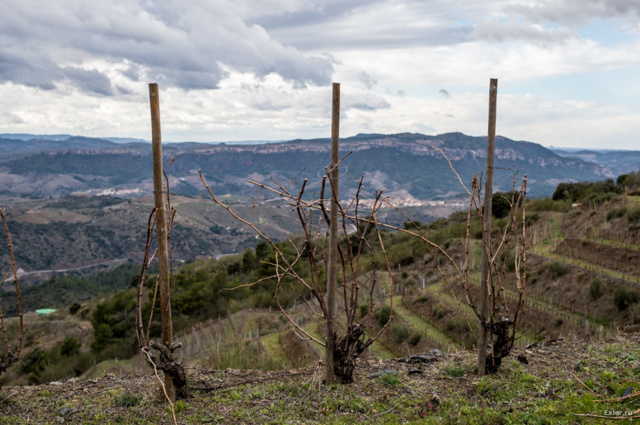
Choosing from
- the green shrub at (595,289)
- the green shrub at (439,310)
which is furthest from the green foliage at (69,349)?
the green shrub at (595,289)

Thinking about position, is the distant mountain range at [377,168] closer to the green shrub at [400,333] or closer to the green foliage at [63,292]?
the green foliage at [63,292]

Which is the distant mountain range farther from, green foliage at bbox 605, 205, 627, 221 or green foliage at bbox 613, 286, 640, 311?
green foliage at bbox 613, 286, 640, 311

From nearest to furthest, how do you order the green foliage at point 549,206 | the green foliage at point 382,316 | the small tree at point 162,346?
the small tree at point 162,346 < the green foliage at point 382,316 < the green foliage at point 549,206

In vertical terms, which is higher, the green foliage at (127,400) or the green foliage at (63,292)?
the green foliage at (127,400)

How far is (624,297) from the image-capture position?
388 inches

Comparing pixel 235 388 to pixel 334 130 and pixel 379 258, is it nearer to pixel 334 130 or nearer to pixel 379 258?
pixel 334 130

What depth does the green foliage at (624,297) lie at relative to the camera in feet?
32.0

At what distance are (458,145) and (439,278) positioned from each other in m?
136

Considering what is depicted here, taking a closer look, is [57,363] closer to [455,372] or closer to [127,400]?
[127,400]

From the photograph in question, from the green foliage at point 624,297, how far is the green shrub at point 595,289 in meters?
0.71

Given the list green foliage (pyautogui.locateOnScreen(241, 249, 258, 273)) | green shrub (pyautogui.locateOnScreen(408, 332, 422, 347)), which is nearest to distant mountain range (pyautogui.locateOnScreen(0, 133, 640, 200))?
green foliage (pyautogui.locateOnScreen(241, 249, 258, 273))

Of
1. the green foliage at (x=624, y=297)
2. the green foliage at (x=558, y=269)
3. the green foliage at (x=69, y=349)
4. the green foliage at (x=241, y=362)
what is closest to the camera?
the green foliage at (x=241, y=362)

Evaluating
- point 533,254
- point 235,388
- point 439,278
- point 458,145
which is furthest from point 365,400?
point 458,145

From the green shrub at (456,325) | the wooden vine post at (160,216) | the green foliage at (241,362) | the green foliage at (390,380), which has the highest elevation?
the wooden vine post at (160,216)
